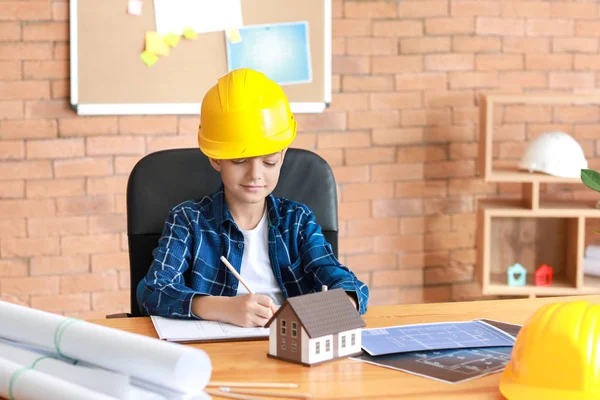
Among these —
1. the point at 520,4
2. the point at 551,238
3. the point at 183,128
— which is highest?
the point at 520,4

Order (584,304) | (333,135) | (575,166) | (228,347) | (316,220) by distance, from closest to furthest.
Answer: (584,304) < (228,347) < (316,220) < (575,166) < (333,135)

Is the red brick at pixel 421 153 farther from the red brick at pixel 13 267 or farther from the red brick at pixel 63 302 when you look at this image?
the red brick at pixel 13 267

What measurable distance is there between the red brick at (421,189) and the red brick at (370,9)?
2.23ft

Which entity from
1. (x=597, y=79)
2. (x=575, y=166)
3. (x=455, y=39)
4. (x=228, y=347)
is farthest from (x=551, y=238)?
(x=228, y=347)

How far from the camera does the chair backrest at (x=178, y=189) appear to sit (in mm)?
1841

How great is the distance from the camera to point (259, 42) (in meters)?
3.11

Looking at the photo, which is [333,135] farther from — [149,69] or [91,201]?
[91,201]

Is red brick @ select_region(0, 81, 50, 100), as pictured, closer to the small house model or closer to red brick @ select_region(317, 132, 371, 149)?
red brick @ select_region(317, 132, 371, 149)

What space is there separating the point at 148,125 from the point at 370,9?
0.98 metres

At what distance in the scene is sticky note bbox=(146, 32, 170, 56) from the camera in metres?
3.00

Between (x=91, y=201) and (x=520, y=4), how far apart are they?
1.89 meters

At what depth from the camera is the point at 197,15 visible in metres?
3.05

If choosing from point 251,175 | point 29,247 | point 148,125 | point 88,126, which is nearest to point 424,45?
point 148,125

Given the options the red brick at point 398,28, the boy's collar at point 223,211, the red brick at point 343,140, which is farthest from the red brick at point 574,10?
the boy's collar at point 223,211
